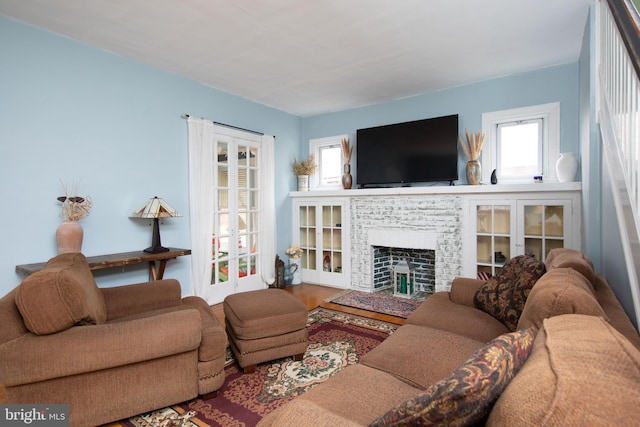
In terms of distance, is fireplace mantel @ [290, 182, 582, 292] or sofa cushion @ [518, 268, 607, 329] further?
fireplace mantel @ [290, 182, 582, 292]

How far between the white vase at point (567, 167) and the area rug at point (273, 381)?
7.47 ft

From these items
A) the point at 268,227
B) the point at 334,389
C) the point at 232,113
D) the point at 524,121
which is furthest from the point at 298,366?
the point at 524,121

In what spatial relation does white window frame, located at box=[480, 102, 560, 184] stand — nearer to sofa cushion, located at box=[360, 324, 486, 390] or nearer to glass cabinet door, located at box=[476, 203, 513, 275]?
A: glass cabinet door, located at box=[476, 203, 513, 275]

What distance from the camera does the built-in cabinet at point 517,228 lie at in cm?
320

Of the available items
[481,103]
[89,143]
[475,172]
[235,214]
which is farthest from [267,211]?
[481,103]

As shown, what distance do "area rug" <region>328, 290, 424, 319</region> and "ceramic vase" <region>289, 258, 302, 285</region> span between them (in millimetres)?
981

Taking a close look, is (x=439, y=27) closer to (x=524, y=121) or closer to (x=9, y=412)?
(x=524, y=121)

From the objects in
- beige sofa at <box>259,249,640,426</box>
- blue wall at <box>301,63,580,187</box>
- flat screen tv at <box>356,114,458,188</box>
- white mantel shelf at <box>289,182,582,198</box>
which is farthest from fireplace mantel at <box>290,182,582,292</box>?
beige sofa at <box>259,249,640,426</box>

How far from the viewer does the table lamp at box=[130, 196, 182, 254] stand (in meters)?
3.10

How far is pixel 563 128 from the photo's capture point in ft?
11.1

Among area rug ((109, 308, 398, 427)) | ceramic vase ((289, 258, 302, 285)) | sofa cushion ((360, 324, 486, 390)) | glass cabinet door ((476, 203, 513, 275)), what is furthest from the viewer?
ceramic vase ((289, 258, 302, 285))

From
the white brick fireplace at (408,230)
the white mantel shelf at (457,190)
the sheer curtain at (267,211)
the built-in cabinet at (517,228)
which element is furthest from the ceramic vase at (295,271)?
the built-in cabinet at (517,228)

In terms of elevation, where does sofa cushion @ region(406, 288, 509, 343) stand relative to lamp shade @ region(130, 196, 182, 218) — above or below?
below

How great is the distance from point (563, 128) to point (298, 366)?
11.7 ft
